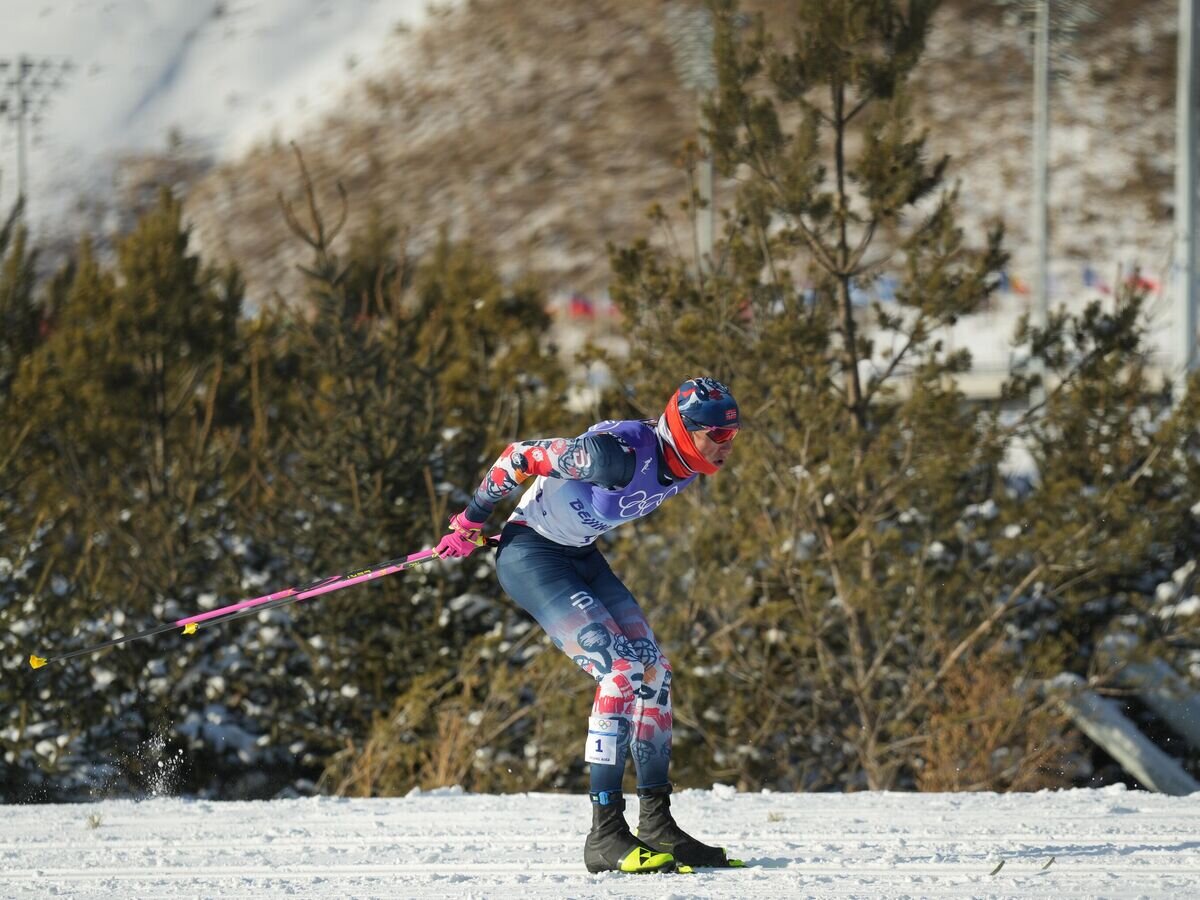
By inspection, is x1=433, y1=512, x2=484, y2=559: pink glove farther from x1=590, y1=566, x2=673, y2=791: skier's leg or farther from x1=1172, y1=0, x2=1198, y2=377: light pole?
x1=1172, y1=0, x2=1198, y2=377: light pole

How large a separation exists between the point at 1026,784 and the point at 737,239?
4489 millimetres

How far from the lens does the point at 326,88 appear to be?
95.1 meters

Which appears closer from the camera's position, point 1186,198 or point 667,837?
point 667,837

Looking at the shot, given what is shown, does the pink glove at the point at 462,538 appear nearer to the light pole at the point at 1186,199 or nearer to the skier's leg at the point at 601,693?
the skier's leg at the point at 601,693

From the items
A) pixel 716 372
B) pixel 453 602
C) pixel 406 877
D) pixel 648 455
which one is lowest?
pixel 453 602

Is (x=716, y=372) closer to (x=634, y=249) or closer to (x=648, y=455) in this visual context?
(x=634, y=249)

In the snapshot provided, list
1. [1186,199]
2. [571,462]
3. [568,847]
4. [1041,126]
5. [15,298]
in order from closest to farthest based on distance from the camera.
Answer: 1. [571,462]
2. [568,847]
3. [1186,199]
4. [15,298]
5. [1041,126]

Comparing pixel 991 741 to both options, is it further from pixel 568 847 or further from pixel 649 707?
pixel 649 707

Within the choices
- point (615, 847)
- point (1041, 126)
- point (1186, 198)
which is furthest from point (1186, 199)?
point (615, 847)

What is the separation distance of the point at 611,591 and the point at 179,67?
119289 millimetres

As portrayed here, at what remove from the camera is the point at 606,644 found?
5.29 m

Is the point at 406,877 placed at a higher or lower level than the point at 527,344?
higher

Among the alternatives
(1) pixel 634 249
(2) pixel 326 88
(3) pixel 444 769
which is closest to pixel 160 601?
(3) pixel 444 769

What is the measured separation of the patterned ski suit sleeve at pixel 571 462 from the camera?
5074 millimetres
